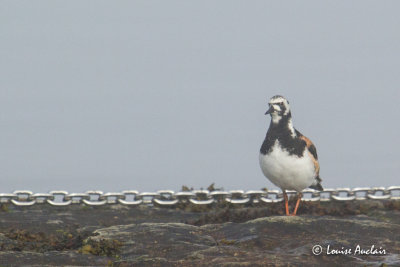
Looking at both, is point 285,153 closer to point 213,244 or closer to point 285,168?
point 285,168

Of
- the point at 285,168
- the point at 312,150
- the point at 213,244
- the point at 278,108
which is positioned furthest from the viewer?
the point at 312,150

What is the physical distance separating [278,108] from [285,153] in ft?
2.77

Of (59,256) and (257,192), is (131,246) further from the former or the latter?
(257,192)

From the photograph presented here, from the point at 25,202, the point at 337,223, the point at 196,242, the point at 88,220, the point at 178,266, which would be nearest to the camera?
the point at 178,266

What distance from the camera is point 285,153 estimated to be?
1186 cm

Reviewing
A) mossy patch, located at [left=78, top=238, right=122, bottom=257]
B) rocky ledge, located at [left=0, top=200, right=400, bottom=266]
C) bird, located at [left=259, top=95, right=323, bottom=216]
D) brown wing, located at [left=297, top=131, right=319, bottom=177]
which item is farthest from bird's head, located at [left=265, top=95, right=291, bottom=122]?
mossy patch, located at [left=78, top=238, right=122, bottom=257]

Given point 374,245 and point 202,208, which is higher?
point 202,208

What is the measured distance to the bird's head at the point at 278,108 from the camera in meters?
12.2

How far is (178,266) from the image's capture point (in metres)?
8.10

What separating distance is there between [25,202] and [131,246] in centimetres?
599

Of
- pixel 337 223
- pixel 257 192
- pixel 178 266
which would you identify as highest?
pixel 257 192

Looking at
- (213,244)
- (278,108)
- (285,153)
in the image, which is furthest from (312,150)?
(213,244)

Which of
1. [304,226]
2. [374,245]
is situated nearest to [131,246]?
[304,226]

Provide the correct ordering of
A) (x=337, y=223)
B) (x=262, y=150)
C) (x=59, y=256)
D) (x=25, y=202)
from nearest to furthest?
1. (x=59, y=256)
2. (x=337, y=223)
3. (x=262, y=150)
4. (x=25, y=202)
